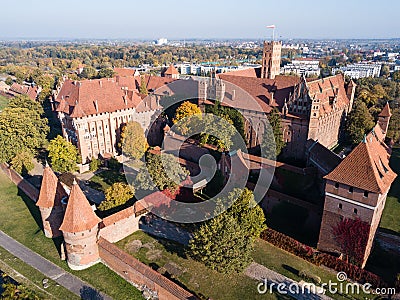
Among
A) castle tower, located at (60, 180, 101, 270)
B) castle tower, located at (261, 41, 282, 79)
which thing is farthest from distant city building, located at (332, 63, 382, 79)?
castle tower, located at (60, 180, 101, 270)

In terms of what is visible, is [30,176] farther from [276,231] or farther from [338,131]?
[338,131]

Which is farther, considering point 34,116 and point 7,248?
point 34,116

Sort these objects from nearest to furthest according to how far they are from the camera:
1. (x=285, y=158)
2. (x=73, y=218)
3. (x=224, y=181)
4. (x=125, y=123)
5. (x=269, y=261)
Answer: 1. (x=73, y=218)
2. (x=269, y=261)
3. (x=224, y=181)
4. (x=285, y=158)
5. (x=125, y=123)

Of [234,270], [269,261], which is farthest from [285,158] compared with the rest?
[234,270]

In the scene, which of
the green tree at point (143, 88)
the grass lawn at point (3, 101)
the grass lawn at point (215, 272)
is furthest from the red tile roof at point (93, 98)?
the grass lawn at point (3, 101)

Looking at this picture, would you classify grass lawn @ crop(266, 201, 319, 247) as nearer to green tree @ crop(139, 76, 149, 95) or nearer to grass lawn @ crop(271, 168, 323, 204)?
grass lawn @ crop(271, 168, 323, 204)
